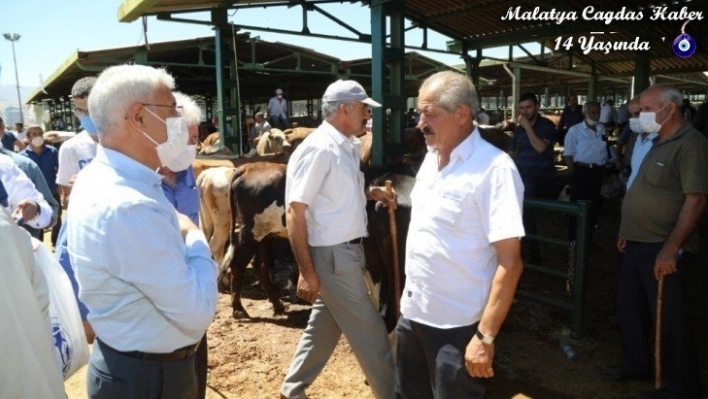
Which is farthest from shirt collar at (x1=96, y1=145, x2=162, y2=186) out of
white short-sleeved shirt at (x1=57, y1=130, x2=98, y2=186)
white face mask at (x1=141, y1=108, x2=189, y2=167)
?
white short-sleeved shirt at (x1=57, y1=130, x2=98, y2=186)

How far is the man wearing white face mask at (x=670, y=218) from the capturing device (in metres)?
3.06

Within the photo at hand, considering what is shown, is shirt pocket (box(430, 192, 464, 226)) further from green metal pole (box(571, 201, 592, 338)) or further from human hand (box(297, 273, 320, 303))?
green metal pole (box(571, 201, 592, 338))

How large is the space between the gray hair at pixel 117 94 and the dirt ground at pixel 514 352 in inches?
107

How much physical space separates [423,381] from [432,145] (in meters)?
1.18

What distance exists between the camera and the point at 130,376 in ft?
5.55

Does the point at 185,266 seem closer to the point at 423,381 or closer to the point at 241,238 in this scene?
the point at 423,381

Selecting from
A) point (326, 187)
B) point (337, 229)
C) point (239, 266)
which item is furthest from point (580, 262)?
point (239, 266)

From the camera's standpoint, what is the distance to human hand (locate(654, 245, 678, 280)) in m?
3.09

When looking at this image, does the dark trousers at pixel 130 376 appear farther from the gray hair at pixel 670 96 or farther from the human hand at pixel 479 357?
the gray hair at pixel 670 96

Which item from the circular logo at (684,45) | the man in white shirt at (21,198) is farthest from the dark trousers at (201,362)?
the circular logo at (684,45)

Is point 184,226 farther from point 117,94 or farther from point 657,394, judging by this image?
point 657,394

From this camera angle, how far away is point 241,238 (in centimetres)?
564

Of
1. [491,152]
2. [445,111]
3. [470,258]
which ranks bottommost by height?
[470,258]

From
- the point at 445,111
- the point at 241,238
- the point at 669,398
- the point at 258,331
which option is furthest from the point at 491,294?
the point at 241,238
